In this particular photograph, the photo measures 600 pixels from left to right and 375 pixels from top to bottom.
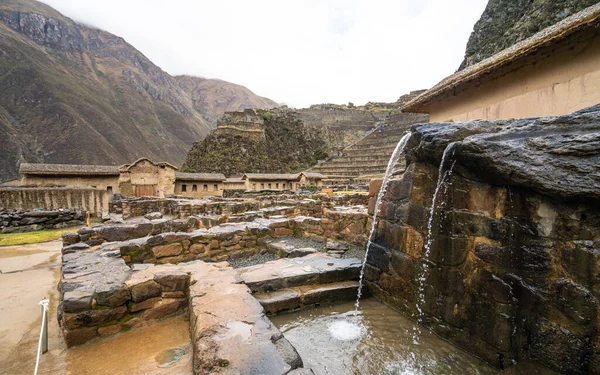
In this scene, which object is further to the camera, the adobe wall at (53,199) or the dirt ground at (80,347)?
the adobe wall at (53,199)

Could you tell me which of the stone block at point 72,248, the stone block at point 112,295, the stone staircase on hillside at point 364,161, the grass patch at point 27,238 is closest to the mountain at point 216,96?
the stone staircase on hillside at point 364,161

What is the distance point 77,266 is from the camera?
405 centimetres

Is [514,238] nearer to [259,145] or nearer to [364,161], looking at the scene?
[364,161]

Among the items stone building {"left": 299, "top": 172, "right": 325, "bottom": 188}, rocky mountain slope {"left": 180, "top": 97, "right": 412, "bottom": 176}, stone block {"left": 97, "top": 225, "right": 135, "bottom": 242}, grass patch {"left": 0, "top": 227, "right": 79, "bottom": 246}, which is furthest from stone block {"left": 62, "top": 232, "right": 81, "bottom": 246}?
rocky mountain slope {"left": 180, "top": 97, "right": 412, "bottom": 176}

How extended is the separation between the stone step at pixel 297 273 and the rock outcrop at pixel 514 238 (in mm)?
1283

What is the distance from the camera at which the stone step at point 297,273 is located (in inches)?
165

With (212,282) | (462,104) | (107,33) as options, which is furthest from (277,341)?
(107,33)

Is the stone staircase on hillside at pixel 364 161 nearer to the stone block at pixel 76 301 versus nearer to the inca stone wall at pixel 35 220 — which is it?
the inca stone wall at pixel 35 220

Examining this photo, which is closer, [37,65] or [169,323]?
[169,323]

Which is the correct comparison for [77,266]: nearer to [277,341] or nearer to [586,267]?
[277,341]

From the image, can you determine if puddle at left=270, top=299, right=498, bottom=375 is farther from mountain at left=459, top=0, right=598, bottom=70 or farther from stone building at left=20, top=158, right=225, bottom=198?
mountain at left=459, top=0, right=598, bottom=70

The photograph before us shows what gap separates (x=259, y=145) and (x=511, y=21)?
35314 millimetres

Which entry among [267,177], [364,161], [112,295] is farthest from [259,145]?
[112,295]

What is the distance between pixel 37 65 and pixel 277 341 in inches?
3676
